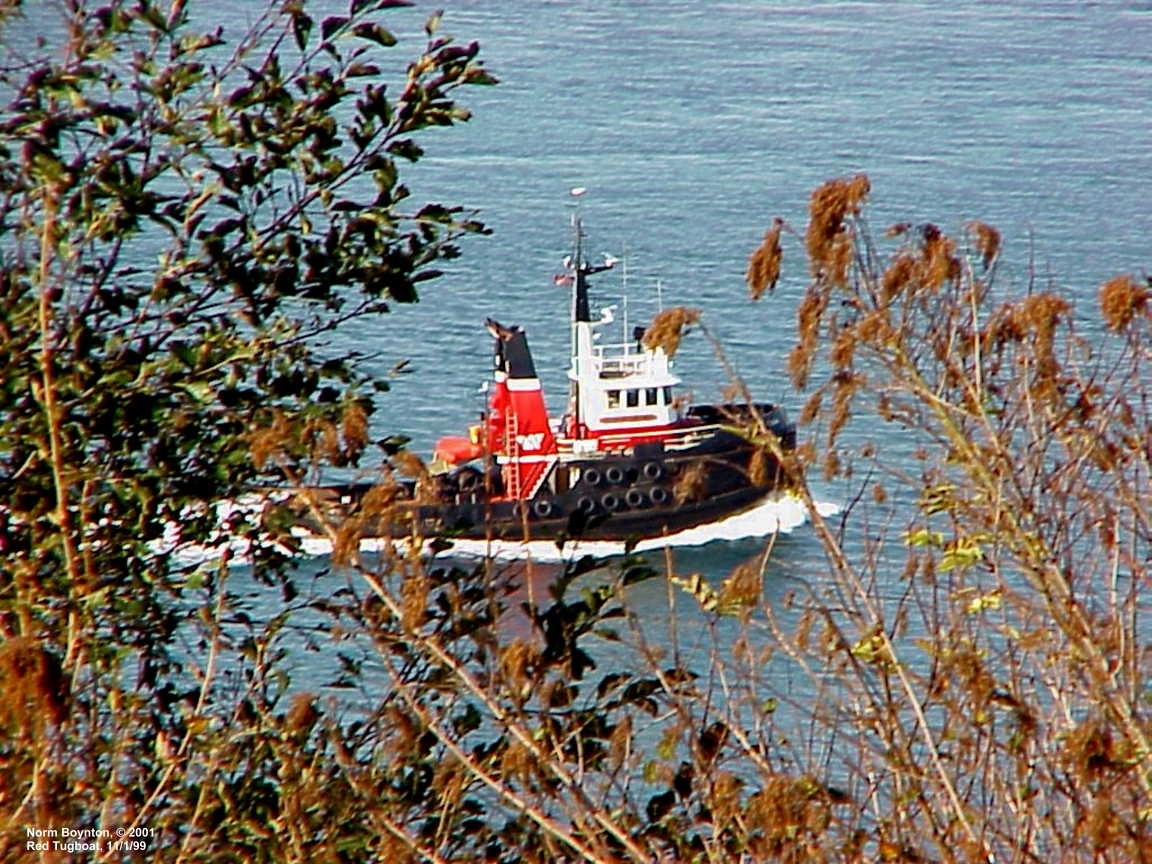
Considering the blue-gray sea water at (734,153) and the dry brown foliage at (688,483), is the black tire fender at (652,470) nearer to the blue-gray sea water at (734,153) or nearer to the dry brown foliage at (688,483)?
the blue-gray sea water at (734,153)

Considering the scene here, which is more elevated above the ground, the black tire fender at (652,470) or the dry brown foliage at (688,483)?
the dry brown foliage at (688,483)

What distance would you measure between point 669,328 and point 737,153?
40299mm

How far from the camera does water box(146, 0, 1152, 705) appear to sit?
34.1 meters

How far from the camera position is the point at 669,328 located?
11.9 feet

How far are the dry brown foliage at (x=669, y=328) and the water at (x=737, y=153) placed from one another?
23652 mm

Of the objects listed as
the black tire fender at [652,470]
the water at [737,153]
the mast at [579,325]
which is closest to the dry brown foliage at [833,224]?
the water at [737,153]

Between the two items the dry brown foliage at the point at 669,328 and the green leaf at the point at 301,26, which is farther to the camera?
the green leaf at the point at 301,26

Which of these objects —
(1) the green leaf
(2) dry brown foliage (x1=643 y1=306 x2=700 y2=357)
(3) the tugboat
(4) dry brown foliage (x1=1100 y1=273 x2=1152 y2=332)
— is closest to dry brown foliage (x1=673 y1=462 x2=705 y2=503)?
(2) dry brown foliage (x1=643 y1=306 x2=700 y2=357)

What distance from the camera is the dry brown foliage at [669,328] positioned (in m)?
3.63

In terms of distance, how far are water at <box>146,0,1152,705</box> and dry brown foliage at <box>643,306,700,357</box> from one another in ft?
77.6

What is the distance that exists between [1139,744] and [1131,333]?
3.14 ft

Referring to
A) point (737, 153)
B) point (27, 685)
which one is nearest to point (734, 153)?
point (737, 153)

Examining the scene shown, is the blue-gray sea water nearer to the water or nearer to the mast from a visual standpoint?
the water

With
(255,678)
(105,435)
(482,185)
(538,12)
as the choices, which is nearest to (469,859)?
(255,678)
